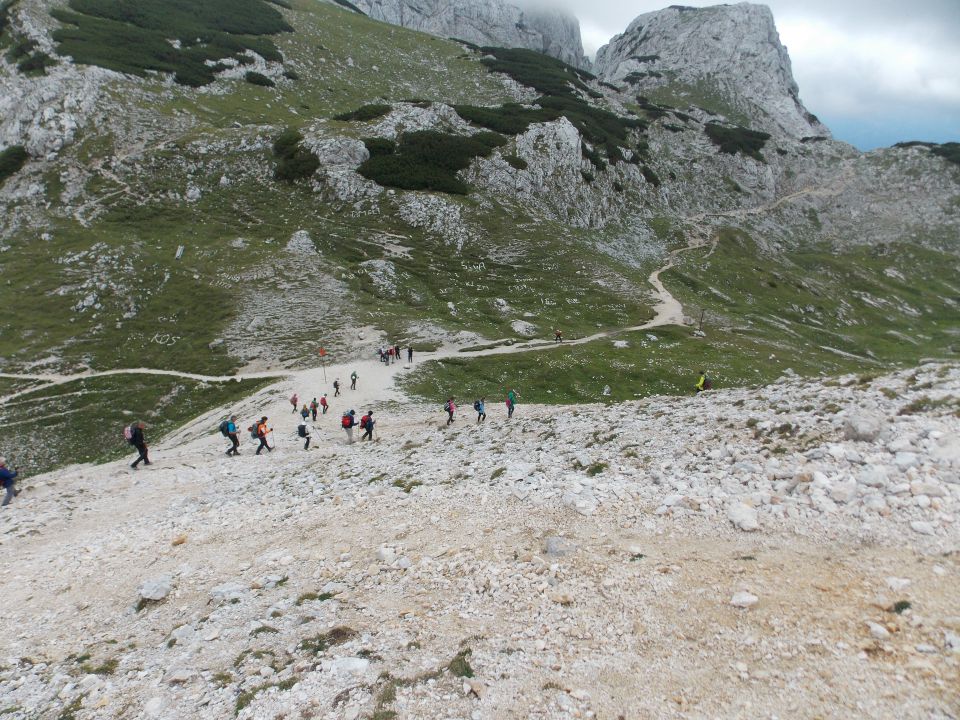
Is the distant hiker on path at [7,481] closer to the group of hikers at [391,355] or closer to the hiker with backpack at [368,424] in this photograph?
the hiker with backpack at [368,424]

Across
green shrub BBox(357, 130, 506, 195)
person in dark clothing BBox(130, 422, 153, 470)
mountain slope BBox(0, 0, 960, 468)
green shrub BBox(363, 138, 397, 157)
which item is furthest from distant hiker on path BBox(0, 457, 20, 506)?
green shrub BBox(363, 138, 397, 157)

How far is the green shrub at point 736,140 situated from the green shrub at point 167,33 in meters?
135

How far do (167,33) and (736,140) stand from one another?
553 feet

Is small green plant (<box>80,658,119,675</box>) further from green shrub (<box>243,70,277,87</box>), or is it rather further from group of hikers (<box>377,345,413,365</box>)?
green shrub (<box>243,70,277,87</box>)

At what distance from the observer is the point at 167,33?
127 metres

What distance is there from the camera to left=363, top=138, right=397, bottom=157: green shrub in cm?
9650

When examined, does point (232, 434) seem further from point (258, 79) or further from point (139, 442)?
point (258, 79)

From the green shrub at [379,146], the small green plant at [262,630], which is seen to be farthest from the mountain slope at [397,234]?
the small green plant at [262,630]

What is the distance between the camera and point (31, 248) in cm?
6881

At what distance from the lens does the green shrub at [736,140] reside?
148750mm

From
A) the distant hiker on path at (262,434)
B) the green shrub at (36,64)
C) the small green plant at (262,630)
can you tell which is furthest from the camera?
the green shrub at (36,64)

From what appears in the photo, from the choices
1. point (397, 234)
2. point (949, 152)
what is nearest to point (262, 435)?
point (397, 234)

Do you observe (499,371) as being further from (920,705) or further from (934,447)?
(920,705)

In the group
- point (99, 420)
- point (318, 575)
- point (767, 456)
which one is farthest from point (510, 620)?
point (99, 420)
